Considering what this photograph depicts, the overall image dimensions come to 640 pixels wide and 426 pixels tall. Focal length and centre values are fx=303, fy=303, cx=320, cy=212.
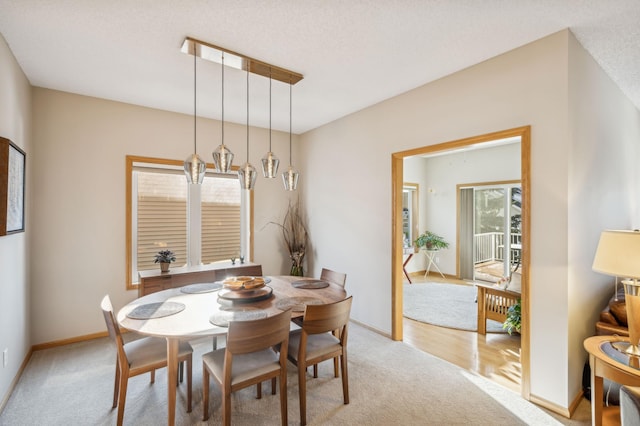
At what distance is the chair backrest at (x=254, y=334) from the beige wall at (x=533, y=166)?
1.96 metres

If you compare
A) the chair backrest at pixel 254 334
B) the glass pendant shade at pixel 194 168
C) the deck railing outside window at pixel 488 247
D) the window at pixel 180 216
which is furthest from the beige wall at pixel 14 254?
the deck railing outside window at pixel 488 247

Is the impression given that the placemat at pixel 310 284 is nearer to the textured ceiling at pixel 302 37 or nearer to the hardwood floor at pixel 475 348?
the hardwood floor at pixel 475 348

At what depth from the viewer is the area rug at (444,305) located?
4.07 meters

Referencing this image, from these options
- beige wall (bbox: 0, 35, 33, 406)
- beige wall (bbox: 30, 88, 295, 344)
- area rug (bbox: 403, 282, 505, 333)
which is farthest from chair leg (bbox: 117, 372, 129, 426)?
area rug (bbox: 403, 282, 505, 333)

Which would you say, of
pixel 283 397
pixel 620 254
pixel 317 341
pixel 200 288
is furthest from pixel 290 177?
pixel 620 254

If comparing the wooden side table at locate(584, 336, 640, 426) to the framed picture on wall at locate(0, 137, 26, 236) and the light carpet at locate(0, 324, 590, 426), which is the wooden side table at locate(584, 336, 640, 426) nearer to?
the light carpet at locate(0, 324, 590, 426)

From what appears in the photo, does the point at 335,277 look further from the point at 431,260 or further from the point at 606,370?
the point at 431,260

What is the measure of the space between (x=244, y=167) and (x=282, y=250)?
2587 mm

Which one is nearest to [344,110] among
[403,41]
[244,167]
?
[403,41]

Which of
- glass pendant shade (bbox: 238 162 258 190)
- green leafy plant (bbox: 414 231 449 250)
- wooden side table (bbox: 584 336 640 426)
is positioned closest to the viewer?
wooden side table (bbox: 584 336 640 426)

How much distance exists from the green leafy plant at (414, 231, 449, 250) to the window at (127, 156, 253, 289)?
13.9 ft

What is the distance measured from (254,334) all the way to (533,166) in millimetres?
2375

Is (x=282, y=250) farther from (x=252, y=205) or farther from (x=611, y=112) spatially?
(x=611, y=112)

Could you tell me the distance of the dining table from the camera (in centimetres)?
188
